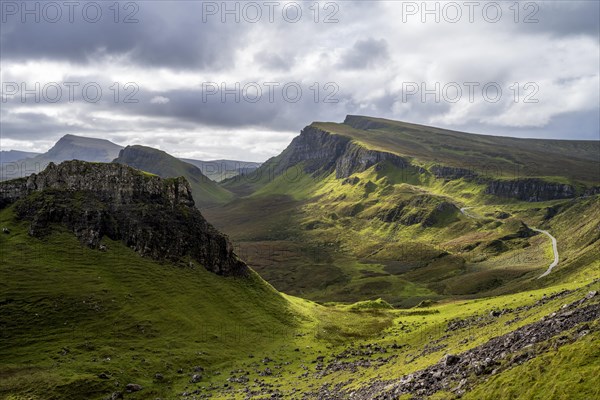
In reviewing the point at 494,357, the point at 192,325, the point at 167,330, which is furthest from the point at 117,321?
the point at 494,357

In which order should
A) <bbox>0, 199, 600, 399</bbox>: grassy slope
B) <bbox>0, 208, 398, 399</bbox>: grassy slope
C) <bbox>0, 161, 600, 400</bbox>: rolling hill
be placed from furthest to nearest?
<bbox>0, 208, 398, 399</bbox>: grassy slope → <bbox>0, 199, 600, 399</bbox>: grassy slope → <bbox>0, 161, 600, 400</bbox>: rolling hill

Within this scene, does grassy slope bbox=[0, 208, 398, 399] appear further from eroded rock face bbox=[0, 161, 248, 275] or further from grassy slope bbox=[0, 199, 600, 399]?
eroded rock face bbox=[0, 161, 248, 275]

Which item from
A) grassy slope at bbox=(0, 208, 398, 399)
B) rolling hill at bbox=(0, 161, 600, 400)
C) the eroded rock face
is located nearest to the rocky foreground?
rolling hill at bbox=(0, 161, 600, 400)

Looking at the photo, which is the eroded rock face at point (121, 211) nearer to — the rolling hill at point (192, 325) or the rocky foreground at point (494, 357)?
the rolling hill at point (192, 325)

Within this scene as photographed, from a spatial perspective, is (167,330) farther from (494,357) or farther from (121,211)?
(494,357)

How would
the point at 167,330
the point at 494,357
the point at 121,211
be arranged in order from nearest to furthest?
the point at 494,357
the point at 167,330
the point at 121,211

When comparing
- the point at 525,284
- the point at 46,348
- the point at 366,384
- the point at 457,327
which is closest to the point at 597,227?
the point at 525,284

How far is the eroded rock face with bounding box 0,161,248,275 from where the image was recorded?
104812 millimetres

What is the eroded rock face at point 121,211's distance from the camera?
105 m

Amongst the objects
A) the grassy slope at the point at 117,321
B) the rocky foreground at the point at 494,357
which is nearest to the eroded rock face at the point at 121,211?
the grassy slope at the point at 117,321

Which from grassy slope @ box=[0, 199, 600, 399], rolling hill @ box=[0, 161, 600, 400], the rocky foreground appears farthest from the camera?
grassy slope @ box=[0, 199, 600, 399]

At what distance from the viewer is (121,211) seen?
112438 mm

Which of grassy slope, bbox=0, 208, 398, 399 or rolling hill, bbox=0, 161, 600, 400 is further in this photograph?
grassy slope, bbox=0, 208, 398, 399

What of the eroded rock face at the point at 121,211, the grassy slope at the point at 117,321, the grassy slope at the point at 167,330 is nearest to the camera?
the grassy slope at the point at 167,330
